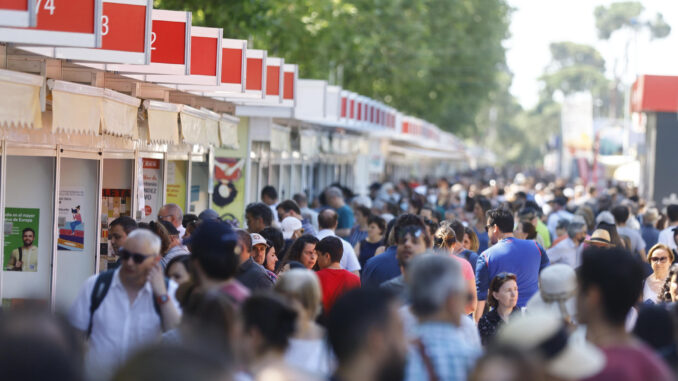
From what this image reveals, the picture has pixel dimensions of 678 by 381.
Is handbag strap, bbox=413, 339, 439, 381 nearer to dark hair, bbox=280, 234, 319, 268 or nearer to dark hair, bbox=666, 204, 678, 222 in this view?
dark hair, bbox=280, 234, 319, 268

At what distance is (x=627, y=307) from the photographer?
4.59m

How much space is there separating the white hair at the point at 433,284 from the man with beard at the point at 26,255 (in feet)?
20.3

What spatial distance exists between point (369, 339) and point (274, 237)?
18.1 feet

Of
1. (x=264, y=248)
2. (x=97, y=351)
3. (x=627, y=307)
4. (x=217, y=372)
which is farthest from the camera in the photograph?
(x=264, y=248)

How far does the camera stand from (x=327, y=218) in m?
11.1

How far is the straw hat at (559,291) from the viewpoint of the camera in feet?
18.5

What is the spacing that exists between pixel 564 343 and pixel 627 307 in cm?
51

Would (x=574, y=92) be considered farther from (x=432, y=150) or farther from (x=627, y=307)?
(x=627, y=307)

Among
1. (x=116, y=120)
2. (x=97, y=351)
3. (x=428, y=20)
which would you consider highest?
(x=428, y=20)

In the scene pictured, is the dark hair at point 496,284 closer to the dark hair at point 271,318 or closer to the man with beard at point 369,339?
A: the dark hair at point 271,318

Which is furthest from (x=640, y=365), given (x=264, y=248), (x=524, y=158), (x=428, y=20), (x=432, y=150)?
(x=524, y=158)

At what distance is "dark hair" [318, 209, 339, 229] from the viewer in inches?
438

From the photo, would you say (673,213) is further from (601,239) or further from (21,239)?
(21,239)

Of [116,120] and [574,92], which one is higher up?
[574,92]
